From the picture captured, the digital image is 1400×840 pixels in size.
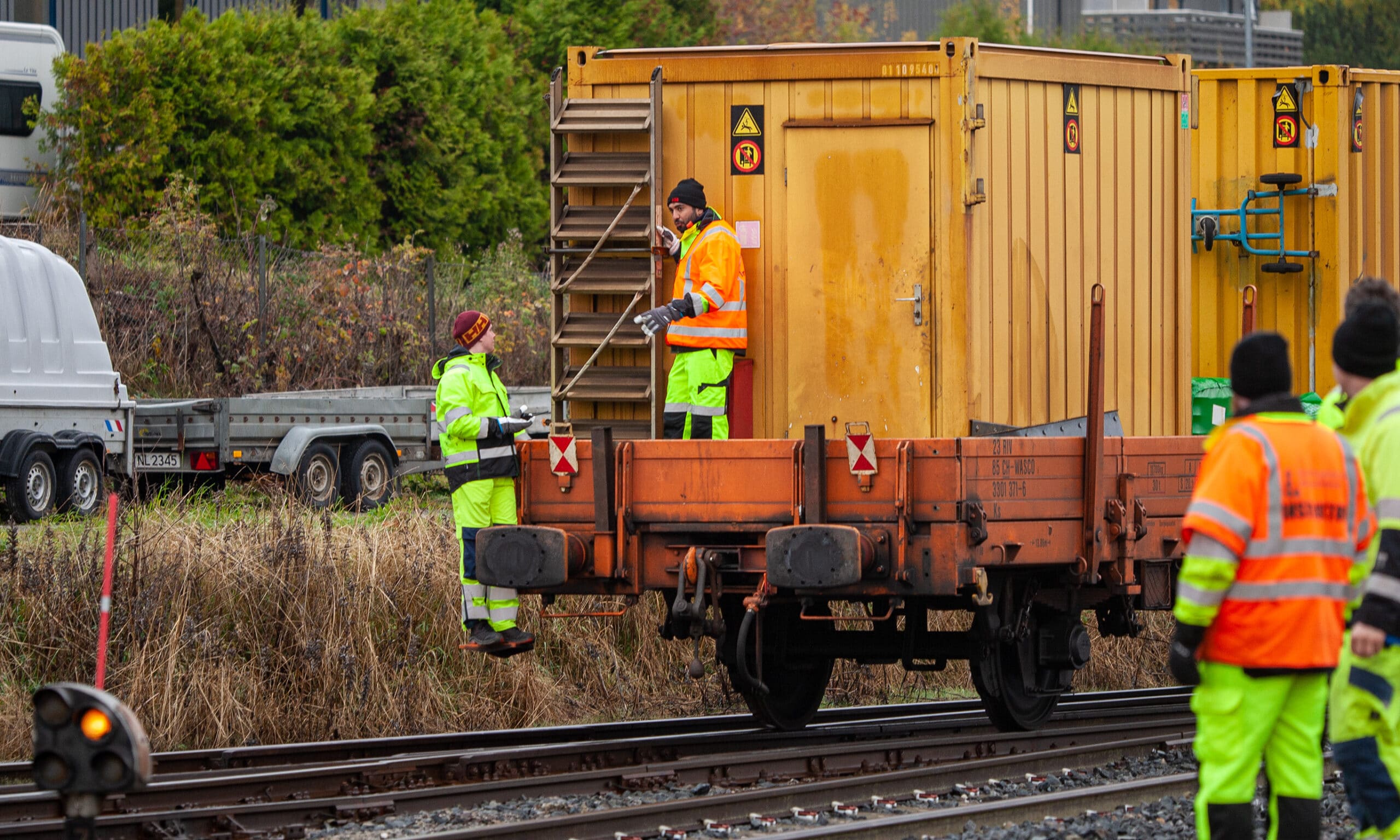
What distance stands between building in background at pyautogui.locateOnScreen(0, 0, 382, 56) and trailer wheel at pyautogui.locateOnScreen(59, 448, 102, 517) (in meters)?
13.8

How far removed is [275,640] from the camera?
393 inches

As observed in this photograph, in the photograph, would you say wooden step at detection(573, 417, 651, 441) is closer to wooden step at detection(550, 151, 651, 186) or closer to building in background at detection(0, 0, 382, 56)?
wooden step at detection(550, 151, 651, 186)

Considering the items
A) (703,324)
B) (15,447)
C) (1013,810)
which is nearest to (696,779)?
(1013,810)

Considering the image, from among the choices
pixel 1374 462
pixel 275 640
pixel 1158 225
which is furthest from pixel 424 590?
Result: pixel 1374 462

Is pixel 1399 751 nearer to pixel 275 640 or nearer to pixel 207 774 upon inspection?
pixel 207 774

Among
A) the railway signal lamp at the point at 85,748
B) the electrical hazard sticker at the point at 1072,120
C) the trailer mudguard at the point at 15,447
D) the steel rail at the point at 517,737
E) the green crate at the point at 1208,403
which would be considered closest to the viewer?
the railway signal lamp at the point at 85,748

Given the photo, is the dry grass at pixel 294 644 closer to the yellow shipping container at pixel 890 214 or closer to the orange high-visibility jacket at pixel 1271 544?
the yellow shipping container at pixel 890 214

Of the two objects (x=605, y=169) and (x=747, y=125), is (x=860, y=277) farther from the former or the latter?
(x=605, y=169)

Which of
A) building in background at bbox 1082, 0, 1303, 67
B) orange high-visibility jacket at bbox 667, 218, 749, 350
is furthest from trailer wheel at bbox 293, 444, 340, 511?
building in background at bbox 1082, 0, 1303, 67

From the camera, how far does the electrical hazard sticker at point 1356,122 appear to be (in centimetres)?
1192

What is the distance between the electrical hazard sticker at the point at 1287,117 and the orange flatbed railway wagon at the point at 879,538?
4265 mm

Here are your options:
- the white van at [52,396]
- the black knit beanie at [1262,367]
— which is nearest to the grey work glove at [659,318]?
the black knit beanie at [1262,367]

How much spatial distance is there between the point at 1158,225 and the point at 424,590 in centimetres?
486

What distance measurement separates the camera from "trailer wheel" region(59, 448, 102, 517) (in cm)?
1505
